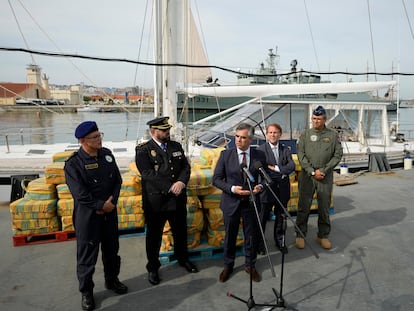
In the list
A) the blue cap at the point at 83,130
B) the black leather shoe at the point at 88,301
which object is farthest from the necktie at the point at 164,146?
the black leather shoe at the point at 88,301

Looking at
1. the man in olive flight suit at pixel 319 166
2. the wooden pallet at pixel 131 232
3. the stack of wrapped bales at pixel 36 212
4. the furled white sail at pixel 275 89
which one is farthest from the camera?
the furled white sail at pixel 275 89

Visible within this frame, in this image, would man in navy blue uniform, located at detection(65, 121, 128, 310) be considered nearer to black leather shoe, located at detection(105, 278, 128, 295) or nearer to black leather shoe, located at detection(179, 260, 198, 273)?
black leather shoe, located at detection(105, 278, 128, 295)

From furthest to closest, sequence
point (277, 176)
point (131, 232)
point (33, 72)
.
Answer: point (33, 72) → point (131, 232) → point (277, 176)

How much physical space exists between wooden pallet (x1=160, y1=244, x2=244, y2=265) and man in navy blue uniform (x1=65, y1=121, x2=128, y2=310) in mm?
847

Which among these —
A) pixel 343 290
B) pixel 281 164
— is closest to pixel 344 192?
pixel 281 164

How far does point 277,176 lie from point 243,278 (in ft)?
3.97

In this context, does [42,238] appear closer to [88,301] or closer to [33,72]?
[88,301]

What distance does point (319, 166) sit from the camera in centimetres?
368

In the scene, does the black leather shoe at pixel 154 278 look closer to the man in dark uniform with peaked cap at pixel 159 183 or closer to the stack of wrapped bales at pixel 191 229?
the man in dark uniform with peaked cap at pixel 159 183

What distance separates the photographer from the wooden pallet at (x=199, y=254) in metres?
3.33

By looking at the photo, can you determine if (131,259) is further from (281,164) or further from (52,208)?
(281,164)

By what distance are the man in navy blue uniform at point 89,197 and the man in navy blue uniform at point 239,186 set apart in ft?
3.43

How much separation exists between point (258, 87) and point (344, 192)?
3.12m

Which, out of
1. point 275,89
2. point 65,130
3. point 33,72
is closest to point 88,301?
point 275,89
